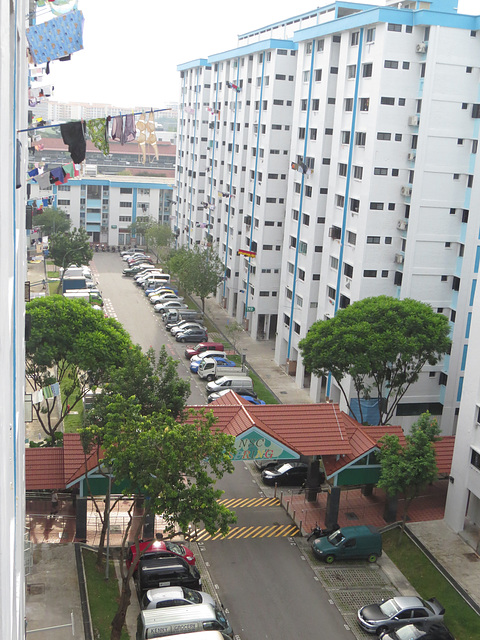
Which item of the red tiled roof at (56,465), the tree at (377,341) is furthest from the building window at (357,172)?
the red tiled roof at (56,465)

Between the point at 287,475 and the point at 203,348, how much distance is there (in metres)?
19.3

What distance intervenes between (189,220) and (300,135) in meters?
29.7

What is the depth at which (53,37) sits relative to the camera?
16922 millimetres

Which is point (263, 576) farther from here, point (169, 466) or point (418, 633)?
point (169, 466)

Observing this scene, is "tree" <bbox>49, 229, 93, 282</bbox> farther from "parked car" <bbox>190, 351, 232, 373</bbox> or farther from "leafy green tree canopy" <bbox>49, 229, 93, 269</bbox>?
"parked car" <bbox>190, 351, 232, 373</bbox>

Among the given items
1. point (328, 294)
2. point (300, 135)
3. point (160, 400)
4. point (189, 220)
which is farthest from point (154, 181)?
point (160, 400)

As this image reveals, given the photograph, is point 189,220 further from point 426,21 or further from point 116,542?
point 116,542

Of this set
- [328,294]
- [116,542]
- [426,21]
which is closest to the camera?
[116,542]

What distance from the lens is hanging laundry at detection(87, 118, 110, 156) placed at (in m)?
16.7

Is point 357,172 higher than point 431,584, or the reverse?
point 357,172

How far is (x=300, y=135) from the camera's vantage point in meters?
48.0

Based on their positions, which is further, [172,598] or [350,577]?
[350,577]

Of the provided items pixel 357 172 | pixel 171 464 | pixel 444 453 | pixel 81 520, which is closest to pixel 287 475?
pixel 444 453

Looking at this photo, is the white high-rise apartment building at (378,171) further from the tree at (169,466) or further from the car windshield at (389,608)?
the tree at (169,466)
